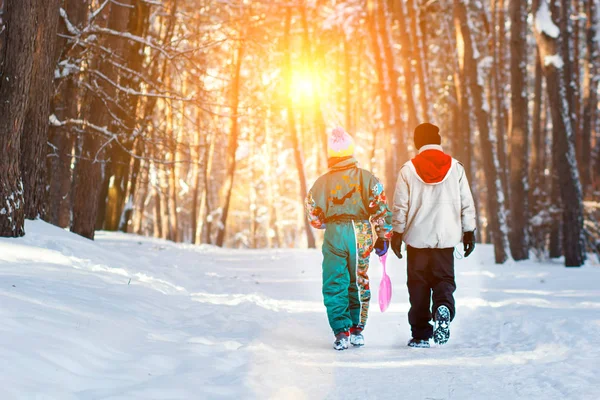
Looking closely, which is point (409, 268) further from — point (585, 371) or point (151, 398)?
point (151, 398)

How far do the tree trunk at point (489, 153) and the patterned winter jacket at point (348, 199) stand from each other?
32.8ft

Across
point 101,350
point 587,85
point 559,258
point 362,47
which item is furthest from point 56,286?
point 362,47

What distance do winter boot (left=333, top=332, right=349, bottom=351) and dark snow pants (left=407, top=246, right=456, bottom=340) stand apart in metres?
0.62

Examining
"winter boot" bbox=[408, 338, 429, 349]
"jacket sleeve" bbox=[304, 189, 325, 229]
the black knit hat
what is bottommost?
"winter boot" bbox=[408, 338, 429, 349]

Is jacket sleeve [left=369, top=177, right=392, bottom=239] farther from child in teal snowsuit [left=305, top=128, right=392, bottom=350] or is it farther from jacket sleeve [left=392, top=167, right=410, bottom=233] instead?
jacket sleeve [left=392, top=167, right=410, bottom=233]

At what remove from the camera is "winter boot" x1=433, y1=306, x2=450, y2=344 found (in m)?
5.50

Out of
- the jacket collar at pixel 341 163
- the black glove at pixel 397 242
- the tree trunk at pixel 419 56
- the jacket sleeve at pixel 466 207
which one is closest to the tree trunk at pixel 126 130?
the jacket collar at pixel 341 163

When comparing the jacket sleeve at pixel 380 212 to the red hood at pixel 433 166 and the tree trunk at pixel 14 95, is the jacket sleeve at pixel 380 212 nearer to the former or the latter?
the red hood at pixel 433 166

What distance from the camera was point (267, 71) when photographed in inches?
1233

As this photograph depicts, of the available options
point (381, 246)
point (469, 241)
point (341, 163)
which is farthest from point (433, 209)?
point (341, 163)

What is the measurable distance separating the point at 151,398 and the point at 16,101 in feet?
16.6

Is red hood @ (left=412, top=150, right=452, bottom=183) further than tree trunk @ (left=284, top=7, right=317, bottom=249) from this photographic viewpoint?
No

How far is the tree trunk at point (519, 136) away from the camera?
14766 millimetres

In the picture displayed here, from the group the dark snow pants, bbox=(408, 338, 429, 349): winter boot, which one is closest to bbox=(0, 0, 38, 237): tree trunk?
the dark snow pants
